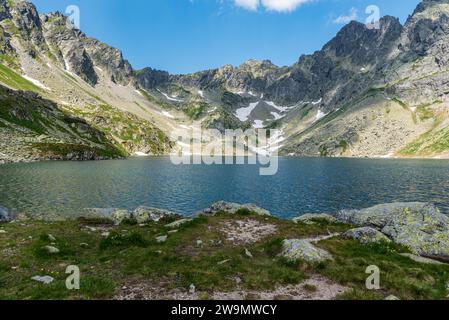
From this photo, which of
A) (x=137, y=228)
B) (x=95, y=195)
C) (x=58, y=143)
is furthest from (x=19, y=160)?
(x=137, y=228)

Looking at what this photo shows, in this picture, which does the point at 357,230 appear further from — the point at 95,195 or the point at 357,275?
the point at 95,195

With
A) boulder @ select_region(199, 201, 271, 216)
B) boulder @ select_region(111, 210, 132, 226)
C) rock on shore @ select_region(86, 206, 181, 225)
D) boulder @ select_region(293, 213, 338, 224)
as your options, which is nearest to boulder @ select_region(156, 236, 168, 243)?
rock on shore @ select_region(86, 206, 181, 225)

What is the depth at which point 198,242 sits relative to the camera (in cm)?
2597

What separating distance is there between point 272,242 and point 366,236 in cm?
932

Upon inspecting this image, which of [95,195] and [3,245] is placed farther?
[95,195]

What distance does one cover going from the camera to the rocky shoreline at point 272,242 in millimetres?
17984

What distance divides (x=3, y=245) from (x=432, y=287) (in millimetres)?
29615

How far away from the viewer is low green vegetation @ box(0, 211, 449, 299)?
16969 millimetres

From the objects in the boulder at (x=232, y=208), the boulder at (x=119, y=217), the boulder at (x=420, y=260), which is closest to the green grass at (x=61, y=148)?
the boulder at (x=119, y=217)

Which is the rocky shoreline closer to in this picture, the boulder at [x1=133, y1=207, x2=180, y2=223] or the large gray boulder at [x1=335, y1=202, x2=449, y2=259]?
the large gray boulder at [x1=335, y1=202, x2=449, y2=259]

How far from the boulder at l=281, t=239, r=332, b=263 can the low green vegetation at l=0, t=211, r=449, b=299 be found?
0.60 meters

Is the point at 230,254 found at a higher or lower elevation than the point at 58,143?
lower

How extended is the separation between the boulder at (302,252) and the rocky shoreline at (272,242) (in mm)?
68

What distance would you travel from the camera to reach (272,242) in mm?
25750
